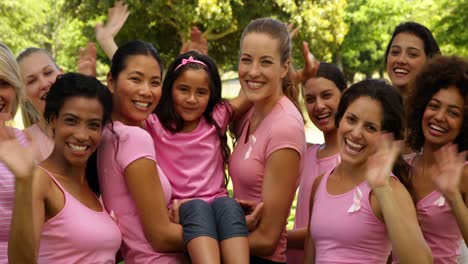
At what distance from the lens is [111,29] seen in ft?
15.8

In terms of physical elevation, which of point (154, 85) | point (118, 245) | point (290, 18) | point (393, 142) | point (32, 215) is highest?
point (290, 18)

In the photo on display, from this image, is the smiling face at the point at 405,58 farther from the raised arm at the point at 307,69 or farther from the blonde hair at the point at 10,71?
the blonde hair at the point at 10,71

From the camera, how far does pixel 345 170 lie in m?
3.61

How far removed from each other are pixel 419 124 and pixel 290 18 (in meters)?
20.1

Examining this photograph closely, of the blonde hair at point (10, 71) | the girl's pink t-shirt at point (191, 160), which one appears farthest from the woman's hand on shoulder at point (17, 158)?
the girl's pink t-shirt at point (191, 160)

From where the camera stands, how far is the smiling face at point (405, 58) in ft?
16.2

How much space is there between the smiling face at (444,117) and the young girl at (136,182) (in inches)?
58.7

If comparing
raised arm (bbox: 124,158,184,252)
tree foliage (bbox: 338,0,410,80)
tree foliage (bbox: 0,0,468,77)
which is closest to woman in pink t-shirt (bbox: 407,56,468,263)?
raised arm (bbox: 124,158,184,252)

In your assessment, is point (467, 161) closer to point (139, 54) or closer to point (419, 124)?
point (419, 124)

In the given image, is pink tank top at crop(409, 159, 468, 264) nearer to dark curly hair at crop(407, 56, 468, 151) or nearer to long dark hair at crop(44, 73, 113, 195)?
dark curly hair at crop(407, 56, 468, 151)

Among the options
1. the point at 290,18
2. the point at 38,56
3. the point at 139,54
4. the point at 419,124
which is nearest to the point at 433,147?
the point at 419,124

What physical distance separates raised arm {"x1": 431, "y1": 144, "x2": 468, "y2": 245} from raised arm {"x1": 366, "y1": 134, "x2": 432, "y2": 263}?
31 cm

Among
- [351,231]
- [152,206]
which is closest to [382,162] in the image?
[351,231]

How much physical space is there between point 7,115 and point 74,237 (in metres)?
0.97
